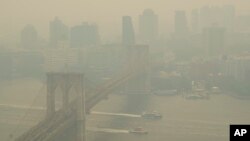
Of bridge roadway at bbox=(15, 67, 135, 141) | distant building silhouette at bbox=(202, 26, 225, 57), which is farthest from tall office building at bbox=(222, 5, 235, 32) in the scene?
bridge roadway at bbox=(15, 67, 135, 141)

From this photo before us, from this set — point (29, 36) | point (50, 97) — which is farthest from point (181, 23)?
point (50, 97)

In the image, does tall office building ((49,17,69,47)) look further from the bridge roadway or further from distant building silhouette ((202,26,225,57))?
the bridge roadway

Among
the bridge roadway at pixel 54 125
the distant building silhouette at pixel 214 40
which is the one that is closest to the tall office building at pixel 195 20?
the distant building silhouette at pixel 214 40

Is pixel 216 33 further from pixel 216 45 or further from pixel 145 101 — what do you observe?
pixel 145 101

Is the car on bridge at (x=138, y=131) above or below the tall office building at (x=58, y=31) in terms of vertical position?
below

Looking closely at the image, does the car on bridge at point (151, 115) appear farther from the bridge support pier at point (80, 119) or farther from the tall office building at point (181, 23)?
the tall office building at point (181, 23)

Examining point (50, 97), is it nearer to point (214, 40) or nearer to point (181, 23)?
point (214, 40)
